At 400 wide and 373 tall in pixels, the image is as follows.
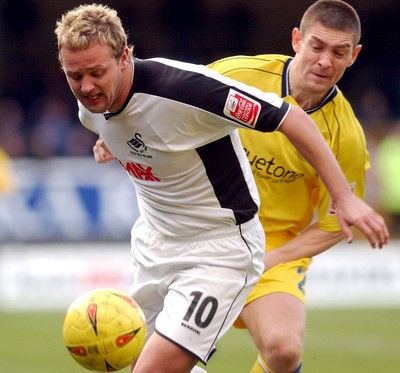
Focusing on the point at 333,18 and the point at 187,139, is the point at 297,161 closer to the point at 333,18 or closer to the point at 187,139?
the point at 333,18

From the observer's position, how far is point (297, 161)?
23.1ft

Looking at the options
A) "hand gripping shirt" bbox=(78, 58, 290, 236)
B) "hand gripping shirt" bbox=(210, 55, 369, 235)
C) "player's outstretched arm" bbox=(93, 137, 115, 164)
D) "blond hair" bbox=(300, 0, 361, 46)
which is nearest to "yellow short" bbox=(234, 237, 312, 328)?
"hand gripping shirt" bbox=(210, 55, 369, 235)

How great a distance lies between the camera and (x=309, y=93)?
6953 mm

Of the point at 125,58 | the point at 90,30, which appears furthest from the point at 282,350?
the point at 90,30

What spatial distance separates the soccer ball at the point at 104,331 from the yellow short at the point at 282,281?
53.9 inches

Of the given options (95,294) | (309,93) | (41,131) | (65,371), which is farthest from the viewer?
(41,131)

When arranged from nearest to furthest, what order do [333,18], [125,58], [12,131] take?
1. [125,58]
2. [333,18]
3. [12,131]

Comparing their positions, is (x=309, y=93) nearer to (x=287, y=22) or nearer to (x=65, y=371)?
(x=65, y=371)

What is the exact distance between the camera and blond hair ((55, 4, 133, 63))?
561 cm

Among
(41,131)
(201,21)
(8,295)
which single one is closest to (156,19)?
(201,21)

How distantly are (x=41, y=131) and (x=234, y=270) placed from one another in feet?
41.7

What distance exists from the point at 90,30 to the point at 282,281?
236 centimetres

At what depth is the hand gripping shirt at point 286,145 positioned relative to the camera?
7.00m

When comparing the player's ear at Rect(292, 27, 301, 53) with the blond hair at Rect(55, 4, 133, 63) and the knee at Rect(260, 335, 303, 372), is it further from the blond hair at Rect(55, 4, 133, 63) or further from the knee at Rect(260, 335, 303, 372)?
the knee at Rect(260, 335, 303, 372)
